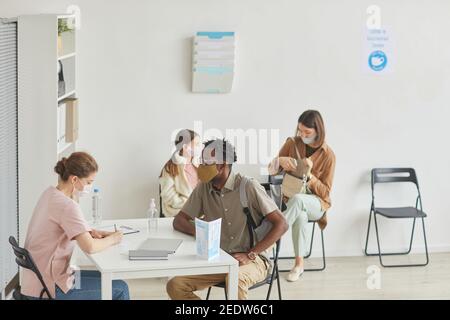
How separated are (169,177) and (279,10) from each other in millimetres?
1611

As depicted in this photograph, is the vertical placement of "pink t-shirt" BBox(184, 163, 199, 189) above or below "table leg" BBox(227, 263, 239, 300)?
above

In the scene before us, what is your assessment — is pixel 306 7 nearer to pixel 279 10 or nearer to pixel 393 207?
pixel 279 10

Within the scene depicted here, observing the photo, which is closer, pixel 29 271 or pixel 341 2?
pixel 29 271

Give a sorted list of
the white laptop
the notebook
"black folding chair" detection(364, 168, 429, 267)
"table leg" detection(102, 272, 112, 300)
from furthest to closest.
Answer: "black folding chair" detection(364, 168, 429, 267) → the white laptop → the notebook → "table leg" detection(102, 272, 112, 300)

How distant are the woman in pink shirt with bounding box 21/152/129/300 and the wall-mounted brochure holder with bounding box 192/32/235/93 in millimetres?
2505

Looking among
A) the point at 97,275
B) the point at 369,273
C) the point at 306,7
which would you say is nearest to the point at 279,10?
the point at 306,7

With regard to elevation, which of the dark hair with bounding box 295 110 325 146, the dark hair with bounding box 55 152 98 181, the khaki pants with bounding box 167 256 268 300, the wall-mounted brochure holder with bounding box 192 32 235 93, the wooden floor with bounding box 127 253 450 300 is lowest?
the wooden floor with bounding box 127 253 450 300

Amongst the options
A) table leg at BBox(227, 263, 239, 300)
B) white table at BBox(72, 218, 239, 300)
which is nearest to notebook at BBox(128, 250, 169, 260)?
white table at BBox(72, 218, 239, 300)

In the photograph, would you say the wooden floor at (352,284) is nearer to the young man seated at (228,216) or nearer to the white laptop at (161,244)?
the young man seated at (228,216)

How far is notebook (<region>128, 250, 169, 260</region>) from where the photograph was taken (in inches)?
164

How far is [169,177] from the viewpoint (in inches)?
248

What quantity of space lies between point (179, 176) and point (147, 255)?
2146 millimetres

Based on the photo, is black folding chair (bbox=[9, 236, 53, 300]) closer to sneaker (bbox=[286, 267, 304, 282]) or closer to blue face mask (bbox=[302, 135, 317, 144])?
sneaker (bbox=[286, 267, 304, 282])
